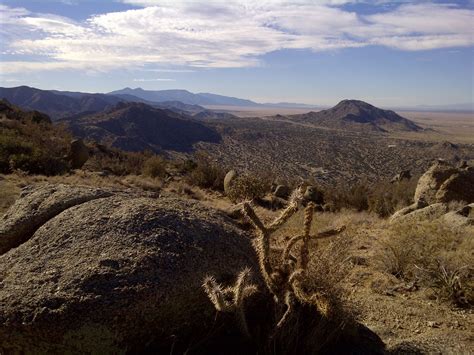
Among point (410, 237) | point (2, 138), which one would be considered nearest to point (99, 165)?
point (2, 138)

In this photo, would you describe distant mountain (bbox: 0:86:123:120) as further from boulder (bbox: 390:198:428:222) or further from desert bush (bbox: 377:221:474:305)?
desert bush (bbox: 377:221:474:305)

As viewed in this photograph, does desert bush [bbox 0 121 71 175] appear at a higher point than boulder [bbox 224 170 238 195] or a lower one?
higher

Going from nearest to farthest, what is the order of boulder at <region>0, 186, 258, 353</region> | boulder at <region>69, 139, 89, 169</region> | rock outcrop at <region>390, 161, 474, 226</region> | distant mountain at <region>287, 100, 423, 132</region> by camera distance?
boulder at <region>0, 186, 258, 353</region>
rock outcrop at <region>390, 161, 474, 226</region>
boulder at <region>69, 139, 89, 169</region>
distant mountain at <region>287, 100, 423, 132</region>

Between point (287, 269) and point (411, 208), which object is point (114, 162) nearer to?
point (411, 208)

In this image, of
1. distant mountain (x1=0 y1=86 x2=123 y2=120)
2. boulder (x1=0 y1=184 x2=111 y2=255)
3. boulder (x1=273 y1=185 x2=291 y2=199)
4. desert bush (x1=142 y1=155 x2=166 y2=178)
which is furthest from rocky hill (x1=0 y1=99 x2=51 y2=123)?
distant mountain (x1=0 y1=86 x2=123 y2=120)

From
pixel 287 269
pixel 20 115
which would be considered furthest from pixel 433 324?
pixel 20 115

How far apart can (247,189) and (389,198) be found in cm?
495

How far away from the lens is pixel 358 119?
440 feet

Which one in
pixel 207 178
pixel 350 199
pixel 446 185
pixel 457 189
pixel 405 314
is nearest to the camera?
pixel 405 314

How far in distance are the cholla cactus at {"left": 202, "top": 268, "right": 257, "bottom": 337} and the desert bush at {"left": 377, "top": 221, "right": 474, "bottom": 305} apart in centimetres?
297

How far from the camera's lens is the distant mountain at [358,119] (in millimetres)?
123500

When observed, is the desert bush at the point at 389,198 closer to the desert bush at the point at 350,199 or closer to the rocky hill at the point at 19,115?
the desert bush at the point at 350,199

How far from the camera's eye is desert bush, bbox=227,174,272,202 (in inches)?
637

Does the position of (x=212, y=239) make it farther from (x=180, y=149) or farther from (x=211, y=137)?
(x=211, y=137)
